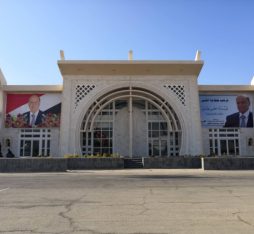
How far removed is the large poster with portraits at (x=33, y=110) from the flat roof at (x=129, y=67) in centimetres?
346

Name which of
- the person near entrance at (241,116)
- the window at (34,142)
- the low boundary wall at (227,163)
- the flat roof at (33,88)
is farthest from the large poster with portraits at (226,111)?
the window at (34,142)

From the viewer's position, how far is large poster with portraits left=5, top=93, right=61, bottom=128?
33.8 metres

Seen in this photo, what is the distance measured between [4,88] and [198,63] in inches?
790

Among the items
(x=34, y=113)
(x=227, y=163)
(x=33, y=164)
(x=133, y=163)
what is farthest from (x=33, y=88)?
(x=227, y=163)

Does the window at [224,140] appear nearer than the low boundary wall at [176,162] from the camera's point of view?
No

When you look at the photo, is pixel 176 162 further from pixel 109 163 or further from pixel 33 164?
pixel 33 164

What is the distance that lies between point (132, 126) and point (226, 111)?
33.1 feet

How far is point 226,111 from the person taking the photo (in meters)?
34.7

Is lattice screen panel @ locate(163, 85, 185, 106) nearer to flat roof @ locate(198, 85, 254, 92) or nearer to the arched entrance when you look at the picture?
the arched entrance

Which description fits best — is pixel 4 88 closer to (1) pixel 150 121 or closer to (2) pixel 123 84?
(2) pixel 123 84

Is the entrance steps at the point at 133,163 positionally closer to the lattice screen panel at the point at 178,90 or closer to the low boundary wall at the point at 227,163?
the low boundary wall at the point at 227,163

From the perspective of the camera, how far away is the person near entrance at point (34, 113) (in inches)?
1332

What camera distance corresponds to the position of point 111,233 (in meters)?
5.35

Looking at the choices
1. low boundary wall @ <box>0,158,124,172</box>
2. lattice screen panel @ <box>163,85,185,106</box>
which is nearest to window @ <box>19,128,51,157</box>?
low boundary wall @ <box>0,158,124,172</box>
